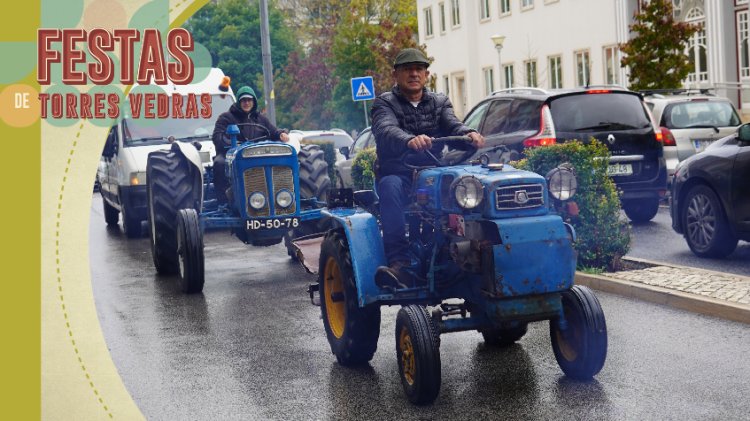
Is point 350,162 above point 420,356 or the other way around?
above

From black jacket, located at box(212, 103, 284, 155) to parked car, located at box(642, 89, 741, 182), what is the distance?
817 cm

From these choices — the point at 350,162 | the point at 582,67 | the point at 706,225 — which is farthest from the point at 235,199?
the point at 582,67

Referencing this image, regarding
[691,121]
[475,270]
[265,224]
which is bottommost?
[475,270]

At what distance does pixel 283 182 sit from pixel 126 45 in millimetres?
5392

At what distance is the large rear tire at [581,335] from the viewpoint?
6.93 m

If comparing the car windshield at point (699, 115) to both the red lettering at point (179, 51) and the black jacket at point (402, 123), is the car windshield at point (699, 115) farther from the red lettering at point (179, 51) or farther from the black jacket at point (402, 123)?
the red lettering at point (179, 51)

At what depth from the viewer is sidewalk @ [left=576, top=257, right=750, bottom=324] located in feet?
30.1

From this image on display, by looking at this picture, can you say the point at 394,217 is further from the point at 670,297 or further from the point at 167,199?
the point at 167,199

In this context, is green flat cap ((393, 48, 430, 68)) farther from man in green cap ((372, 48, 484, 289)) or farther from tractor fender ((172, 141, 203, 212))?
tractor fender ((172, 141, 203, 212))

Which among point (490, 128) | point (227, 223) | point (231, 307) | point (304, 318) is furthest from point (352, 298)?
point (490, 128)

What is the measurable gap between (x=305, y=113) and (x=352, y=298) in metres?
58.2

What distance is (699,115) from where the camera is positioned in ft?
65.9

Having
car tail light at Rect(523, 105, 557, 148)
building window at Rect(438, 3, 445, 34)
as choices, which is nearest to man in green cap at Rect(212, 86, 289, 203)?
car tail light at Rect(523, 105, 557, 148)

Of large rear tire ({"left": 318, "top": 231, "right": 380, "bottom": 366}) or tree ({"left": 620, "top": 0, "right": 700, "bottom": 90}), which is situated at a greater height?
tree ({"left": 620, "top": 0, "right": 700, "bottom": 90})
